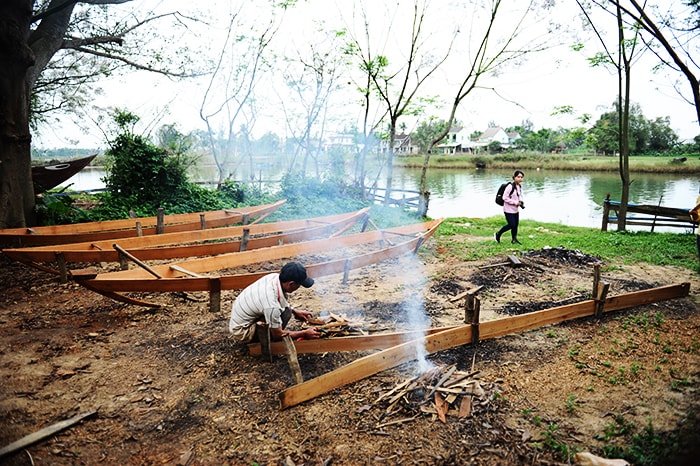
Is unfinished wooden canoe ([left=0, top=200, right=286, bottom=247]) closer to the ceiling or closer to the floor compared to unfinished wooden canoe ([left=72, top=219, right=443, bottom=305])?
closer to the ceiling

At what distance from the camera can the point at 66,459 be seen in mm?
2598

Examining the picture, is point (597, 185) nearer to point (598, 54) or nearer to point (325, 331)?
point (598, 54)

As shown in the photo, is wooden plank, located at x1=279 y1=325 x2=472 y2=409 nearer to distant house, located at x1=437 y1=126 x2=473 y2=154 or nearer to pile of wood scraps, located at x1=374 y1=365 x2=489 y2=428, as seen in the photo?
pile of wood scraps, located at x1=374 y1=365 x2=489 y2=428

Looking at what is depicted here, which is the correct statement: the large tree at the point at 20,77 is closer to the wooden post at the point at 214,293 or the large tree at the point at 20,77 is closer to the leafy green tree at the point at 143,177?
the leafy green tree at the point at 143,177

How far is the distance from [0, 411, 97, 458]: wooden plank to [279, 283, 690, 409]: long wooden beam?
5.19ft

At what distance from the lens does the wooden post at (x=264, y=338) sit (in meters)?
3.63

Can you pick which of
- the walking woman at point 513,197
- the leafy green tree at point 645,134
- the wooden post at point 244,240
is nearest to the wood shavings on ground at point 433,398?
the wooden post at point 244,240

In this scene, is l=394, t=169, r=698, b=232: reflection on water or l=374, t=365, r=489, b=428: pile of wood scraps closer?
l=374, t=365, r=489, b=428: pile of wood scraps

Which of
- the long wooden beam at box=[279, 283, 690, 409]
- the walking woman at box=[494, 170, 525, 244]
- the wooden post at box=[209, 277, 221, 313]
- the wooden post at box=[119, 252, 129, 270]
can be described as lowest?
the long wooden beam at box=[279, 283, 690, 409]

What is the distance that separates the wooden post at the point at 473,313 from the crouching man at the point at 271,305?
5.20 feet

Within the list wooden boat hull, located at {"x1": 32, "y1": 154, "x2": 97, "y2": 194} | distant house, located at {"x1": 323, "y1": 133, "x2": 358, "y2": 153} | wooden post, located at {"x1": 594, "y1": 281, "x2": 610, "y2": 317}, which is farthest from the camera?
distant house, located at {"x1": 323, "y1": 133, "x2": 358, "y2": 153}

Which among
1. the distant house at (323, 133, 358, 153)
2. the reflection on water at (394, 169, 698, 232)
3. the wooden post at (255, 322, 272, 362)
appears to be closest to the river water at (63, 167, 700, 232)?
the reflection on water at (394, 169, 698, 232)

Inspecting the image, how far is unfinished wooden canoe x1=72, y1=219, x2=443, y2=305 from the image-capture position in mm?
4258

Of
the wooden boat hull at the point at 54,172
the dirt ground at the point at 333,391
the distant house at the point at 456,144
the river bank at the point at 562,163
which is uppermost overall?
the distant house at the point at 456,144
